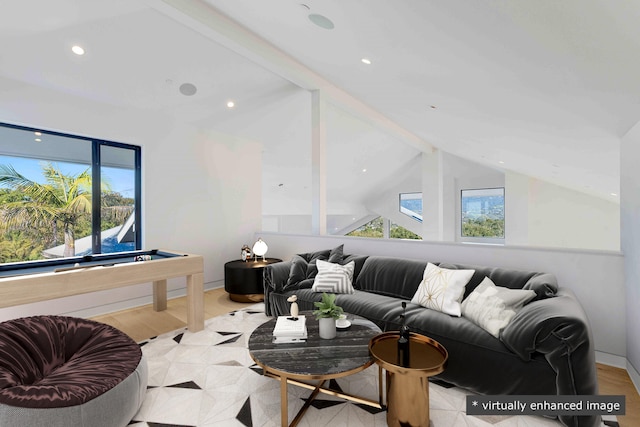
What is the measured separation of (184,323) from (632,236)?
417 cm

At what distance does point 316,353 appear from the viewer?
6.45ft

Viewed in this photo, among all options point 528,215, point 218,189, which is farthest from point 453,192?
point 218,189

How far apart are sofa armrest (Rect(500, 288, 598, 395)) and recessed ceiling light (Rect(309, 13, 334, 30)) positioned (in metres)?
2.68

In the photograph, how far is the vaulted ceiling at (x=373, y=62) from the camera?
1.81 metres

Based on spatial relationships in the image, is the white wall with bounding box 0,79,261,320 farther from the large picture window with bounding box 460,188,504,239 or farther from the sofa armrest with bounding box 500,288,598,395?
the large picture window with bounding box 460,188,504,239

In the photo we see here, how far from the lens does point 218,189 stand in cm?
509

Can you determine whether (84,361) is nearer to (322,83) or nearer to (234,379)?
(234,379)

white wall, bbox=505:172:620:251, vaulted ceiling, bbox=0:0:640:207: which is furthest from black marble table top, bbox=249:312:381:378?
white wall, bbox=505:172:620:251

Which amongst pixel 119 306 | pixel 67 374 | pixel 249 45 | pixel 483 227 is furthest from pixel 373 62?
pixel 483 227

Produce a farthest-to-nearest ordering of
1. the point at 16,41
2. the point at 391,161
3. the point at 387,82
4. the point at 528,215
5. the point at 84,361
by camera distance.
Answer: the point at 391,161, the point at 528,215, the point at 387,82, the point at 16,41, the point at 84,361

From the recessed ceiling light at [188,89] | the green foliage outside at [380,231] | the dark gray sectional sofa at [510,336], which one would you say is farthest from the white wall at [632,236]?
the green foliage outside at [380,231]

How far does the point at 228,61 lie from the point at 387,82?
194cm

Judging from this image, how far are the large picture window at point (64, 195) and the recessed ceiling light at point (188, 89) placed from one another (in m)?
1.06

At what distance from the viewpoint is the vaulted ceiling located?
1.81m
